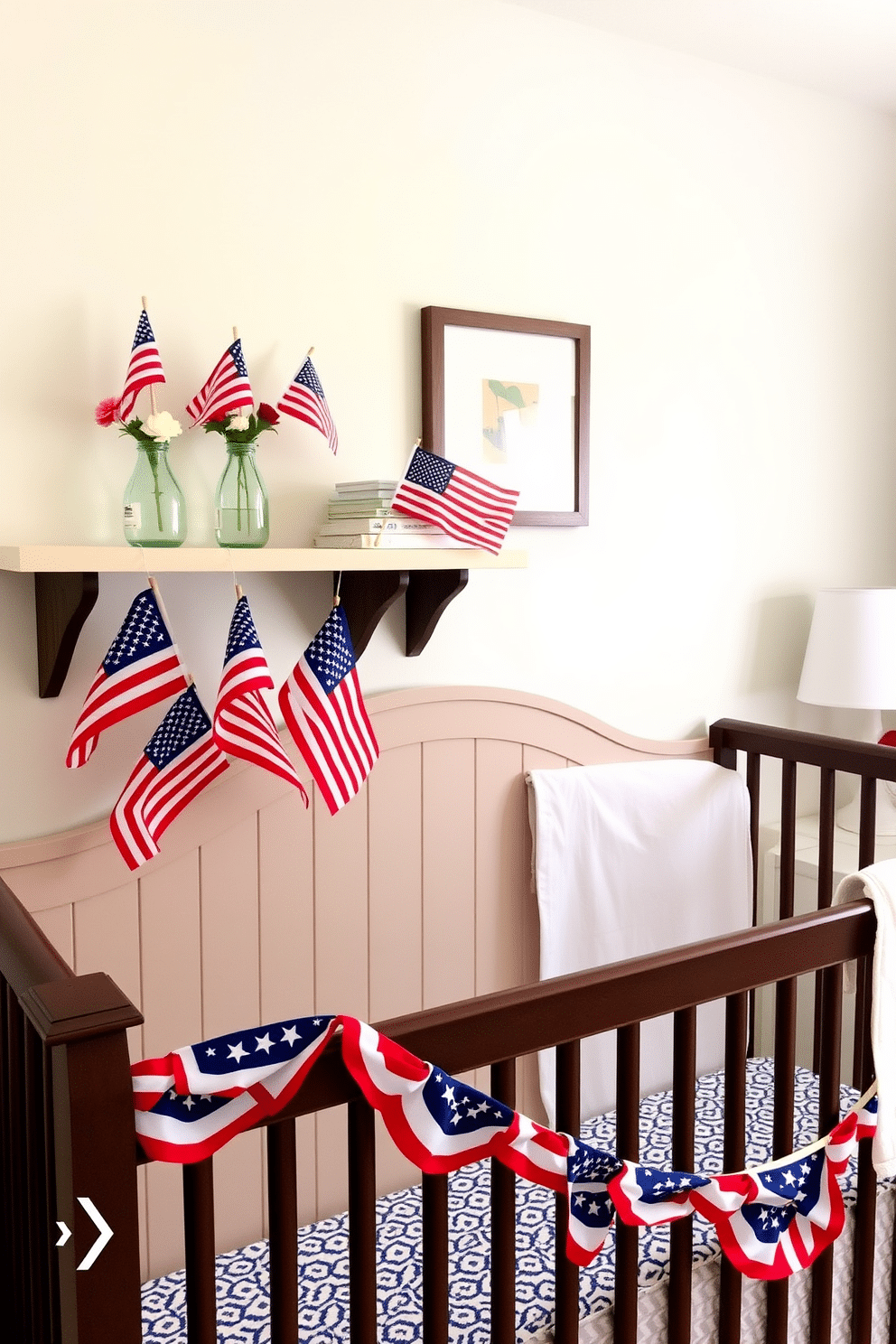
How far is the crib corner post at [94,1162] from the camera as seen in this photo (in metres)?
0.97

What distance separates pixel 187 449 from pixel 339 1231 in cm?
129

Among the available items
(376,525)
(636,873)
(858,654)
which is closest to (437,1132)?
(376,525)

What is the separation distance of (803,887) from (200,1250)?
5.59 feet

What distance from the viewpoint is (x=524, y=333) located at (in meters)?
2.17

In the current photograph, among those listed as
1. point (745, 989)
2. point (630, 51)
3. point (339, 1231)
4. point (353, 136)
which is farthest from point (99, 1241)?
point (630, 51)

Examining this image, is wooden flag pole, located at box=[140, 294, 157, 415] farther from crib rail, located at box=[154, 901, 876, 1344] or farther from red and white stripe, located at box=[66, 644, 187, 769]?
crib rail, located at box=[154, 901, 876, 1344]

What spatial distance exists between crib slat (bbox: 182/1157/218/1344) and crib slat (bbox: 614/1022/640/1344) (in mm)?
473

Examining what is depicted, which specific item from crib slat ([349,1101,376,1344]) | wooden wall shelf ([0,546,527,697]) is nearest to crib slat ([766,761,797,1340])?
crib slat ([349,1101,376,1344])

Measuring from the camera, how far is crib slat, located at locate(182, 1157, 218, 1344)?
1.05 metres

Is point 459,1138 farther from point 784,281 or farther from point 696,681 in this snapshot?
point 784,281

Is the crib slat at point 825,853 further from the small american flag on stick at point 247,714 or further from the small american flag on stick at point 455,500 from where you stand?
the small american flag on stick at point 247,714

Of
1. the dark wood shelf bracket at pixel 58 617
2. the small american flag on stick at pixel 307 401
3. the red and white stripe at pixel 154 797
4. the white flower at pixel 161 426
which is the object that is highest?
the small american flag on stick at pixel 307 401

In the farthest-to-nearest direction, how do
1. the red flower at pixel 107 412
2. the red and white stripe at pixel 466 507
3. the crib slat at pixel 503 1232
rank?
the red and white stripe at pixel 466 507
the red flower at pixel 107 412
the crib slat at pixel 503 1232

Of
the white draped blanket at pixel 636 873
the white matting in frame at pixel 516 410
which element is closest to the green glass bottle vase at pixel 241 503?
the white matting in frame at pixel 516 410
